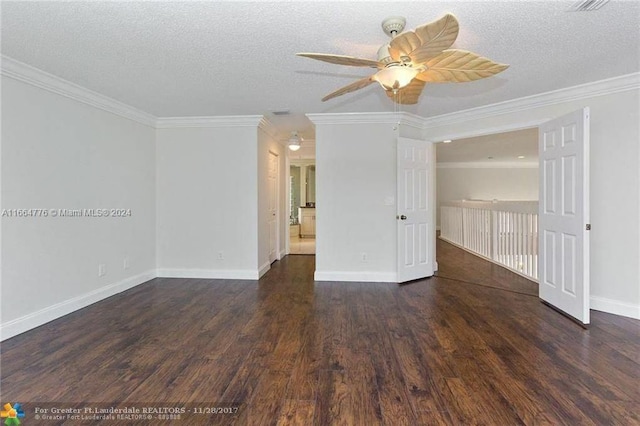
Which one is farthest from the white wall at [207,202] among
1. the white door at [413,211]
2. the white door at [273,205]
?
the white door at [413,211]

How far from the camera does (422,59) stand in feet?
6.20

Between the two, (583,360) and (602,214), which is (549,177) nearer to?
(602,214)

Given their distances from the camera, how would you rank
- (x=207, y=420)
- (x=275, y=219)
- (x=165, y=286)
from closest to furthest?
(x=207, y=420) → (x=165, y=286) → (x=275, y=219)

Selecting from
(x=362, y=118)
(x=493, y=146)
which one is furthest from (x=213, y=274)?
(x=493, y=146)

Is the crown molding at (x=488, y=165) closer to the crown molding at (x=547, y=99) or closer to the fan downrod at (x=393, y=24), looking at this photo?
the crown molding at (x=547, y=99)

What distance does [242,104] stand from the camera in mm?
4070

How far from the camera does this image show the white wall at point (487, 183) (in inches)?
422

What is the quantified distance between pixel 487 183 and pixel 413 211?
7.55m

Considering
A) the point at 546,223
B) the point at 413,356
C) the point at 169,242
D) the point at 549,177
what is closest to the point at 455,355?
the point at 413,356

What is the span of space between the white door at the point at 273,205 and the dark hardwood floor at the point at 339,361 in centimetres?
224

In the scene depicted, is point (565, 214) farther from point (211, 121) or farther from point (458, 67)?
point (211, 121)

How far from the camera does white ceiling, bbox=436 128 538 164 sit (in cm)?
612

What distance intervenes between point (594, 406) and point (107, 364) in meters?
3.14

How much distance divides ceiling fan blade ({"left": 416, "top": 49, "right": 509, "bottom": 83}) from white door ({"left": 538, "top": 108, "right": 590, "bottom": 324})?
1.70 metres
